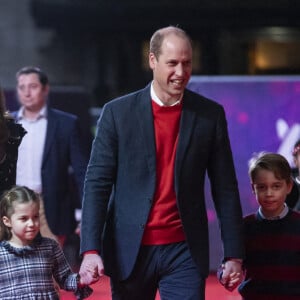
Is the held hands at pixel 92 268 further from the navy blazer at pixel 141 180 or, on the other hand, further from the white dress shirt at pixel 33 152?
the white dress shirt at pixel 33 152

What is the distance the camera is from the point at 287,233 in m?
4.13

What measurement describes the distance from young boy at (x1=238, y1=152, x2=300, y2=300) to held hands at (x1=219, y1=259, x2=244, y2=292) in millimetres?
386

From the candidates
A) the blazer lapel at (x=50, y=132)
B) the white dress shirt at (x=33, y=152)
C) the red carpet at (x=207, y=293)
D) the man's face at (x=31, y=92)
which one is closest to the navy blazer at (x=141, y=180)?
the red carpet at (x=207, y=293)

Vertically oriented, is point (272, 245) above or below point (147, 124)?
below

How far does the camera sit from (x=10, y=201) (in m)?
4.03

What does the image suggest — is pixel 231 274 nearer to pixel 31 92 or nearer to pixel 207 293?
pixel 207 293

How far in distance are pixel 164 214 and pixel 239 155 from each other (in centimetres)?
351

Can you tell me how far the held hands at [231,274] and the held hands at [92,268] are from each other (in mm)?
480

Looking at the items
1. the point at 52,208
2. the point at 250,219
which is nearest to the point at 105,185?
the point at 250,219

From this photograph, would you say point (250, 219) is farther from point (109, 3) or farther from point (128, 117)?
point (109, 3)

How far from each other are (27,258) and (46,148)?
293 cm

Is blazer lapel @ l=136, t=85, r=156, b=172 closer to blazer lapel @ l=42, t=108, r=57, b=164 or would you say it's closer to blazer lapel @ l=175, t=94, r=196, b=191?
blazer lapel @ l=175, t=94, r=196, b=191

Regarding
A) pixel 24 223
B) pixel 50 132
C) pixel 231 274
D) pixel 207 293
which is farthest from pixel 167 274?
pixel 50 132

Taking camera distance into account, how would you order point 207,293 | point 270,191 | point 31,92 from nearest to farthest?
point 270,191, point 207,293, point 31,92
